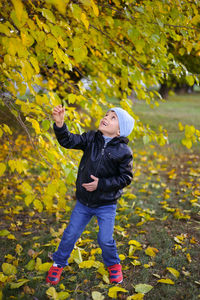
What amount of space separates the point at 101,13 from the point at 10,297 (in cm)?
288

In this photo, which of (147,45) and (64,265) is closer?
(64,265)

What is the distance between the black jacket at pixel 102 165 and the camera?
2.00 meters

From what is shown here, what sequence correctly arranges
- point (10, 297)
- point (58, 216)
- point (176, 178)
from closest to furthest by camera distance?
point (10, 297), point (58, 216), point (176, 178)

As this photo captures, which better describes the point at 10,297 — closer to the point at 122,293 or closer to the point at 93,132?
the point at 122,293

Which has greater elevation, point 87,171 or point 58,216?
point 87,171

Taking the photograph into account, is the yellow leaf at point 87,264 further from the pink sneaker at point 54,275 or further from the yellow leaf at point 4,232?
the yellow leaf at point 4,232

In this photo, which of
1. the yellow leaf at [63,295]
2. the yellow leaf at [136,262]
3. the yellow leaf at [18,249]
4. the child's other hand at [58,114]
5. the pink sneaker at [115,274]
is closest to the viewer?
the child's other hand at [58,114]

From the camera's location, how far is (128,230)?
3178mm

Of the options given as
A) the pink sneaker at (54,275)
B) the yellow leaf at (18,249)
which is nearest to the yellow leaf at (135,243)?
the pink sneaker at (54,275)

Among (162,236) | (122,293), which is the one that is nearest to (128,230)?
(162,236)

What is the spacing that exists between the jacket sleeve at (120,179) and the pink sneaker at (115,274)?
2.48 ft

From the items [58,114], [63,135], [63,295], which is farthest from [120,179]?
[63,295]

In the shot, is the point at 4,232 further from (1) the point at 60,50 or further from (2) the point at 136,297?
(1) the point at 60,50

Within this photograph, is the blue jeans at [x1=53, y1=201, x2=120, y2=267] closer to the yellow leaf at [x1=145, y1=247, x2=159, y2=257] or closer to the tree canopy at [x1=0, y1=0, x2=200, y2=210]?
the tree canopy at [x1=0, y1=0, x2=200, y2=210]
